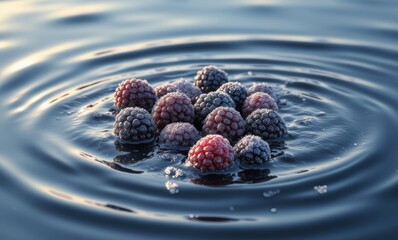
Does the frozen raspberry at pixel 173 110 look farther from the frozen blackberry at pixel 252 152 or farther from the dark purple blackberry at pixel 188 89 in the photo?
the frozen blackberry at pixel 252 152

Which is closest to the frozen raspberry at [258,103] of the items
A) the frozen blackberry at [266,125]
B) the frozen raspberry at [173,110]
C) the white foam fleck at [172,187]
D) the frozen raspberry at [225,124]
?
the frozen blackberry at [266,125]

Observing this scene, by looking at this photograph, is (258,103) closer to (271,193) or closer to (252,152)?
(252,152)

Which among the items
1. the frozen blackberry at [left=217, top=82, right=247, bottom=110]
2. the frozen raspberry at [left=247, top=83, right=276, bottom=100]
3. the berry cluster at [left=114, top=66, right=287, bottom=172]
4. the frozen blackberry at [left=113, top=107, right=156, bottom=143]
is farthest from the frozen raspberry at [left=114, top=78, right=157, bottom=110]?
the frozen raspberry at [left=247, top=83, right=276, bottom=100]

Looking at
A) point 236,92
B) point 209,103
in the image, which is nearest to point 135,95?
point 209,103

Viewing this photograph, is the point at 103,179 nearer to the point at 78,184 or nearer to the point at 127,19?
the point at 78,184

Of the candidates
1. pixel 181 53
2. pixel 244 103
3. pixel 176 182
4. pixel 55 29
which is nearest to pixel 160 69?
pixel 181 53

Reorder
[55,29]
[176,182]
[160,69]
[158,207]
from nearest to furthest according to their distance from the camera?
[158,207] → [176,182] → [160,69] → [55,29]
